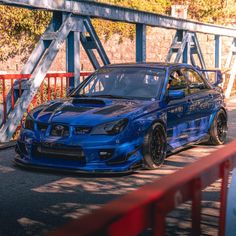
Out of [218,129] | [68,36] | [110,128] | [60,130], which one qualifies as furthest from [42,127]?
[68,36]

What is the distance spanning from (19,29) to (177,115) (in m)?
11.0

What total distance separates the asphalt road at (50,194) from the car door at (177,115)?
1.05 feet

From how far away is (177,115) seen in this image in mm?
7742

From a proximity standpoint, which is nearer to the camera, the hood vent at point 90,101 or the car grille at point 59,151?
the car grille at point 59,151

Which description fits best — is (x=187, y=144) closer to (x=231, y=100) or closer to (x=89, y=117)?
(x=89, y=117)

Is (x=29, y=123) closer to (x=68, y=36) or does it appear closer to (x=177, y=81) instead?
(x=177, y=81)

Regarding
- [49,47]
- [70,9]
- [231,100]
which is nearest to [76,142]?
[49,47]

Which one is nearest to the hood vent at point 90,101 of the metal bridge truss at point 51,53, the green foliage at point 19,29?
the metal bridge truss at point 51,53

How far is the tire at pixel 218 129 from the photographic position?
29.3ft

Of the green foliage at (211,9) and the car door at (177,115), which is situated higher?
the green foliage at (211,9)

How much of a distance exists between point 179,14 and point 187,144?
56.3ft

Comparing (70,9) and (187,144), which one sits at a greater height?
(70,9)

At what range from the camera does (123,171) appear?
652 cm

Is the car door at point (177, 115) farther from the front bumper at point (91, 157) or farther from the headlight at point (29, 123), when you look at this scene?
the headlight at point (29, 123)
